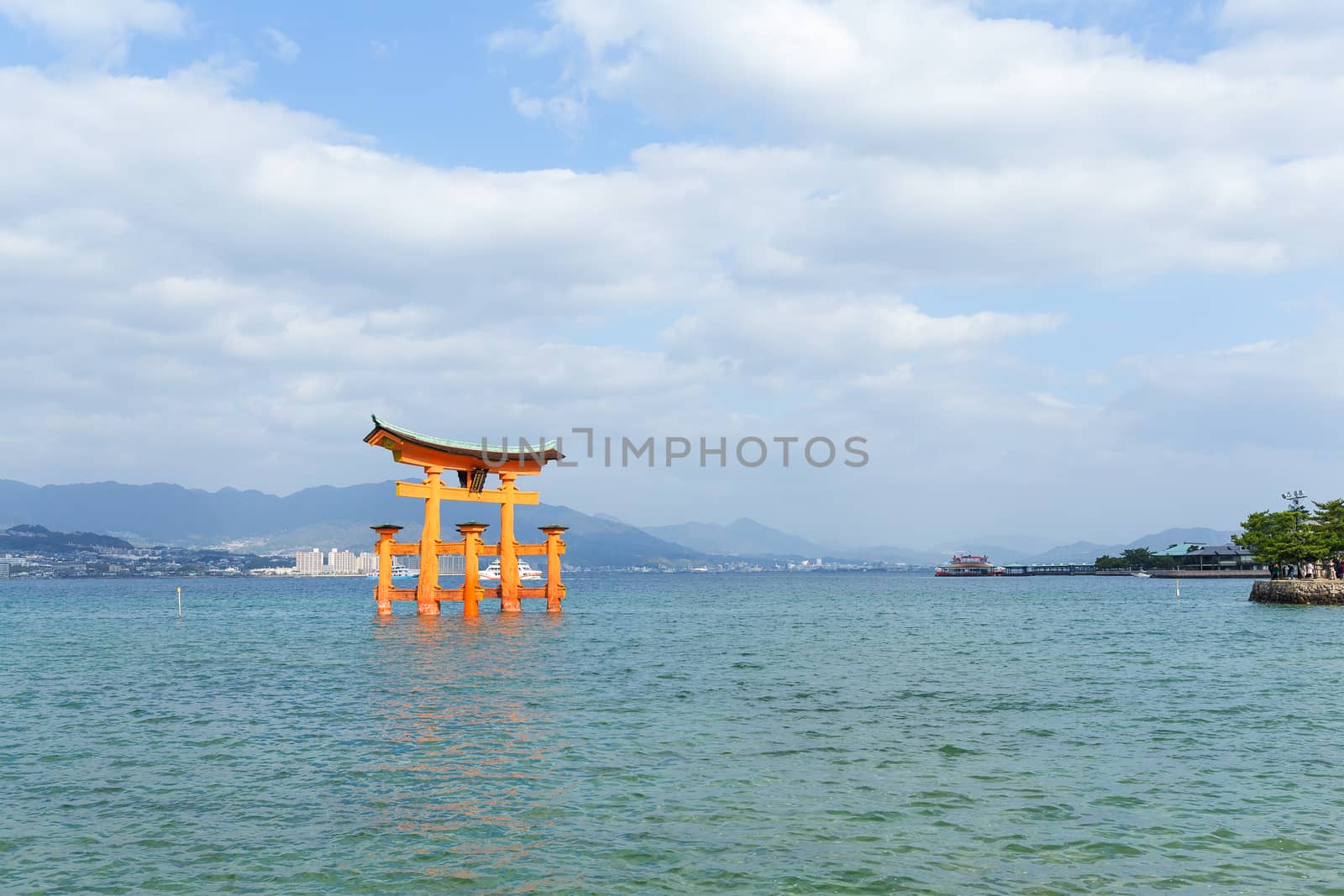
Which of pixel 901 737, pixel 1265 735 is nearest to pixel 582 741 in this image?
pixel 901 737

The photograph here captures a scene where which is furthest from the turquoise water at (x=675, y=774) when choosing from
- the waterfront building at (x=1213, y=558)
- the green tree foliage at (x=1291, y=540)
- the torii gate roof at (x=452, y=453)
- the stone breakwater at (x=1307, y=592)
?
the waterfront building at (x=1213, y=558)

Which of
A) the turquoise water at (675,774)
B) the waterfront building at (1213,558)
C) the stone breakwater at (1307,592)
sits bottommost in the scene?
the waterfront building at (1213,558)

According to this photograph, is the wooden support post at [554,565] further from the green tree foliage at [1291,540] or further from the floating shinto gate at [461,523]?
the green tree foliage at [1291,540]

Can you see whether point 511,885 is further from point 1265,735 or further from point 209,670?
point 209,670

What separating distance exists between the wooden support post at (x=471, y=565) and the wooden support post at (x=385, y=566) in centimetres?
377

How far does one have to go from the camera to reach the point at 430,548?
162ft

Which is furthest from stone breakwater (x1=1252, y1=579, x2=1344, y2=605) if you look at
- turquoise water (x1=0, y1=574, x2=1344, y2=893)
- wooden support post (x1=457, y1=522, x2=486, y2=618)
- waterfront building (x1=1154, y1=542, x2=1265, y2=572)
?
waterfront building (x1=1154, y1=542, x2=1265, y2=572)

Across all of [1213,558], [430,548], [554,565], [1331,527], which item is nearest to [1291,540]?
[1331,527]

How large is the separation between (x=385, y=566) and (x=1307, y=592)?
215 feet

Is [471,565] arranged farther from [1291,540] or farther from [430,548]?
[1291,540]

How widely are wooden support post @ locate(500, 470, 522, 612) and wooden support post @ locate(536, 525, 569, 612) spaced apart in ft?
6.48

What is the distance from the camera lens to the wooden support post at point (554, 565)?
53.3 meters

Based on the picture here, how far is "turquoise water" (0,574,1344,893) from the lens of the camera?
10.6 meters

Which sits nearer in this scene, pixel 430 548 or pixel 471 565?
pixel 430 548
